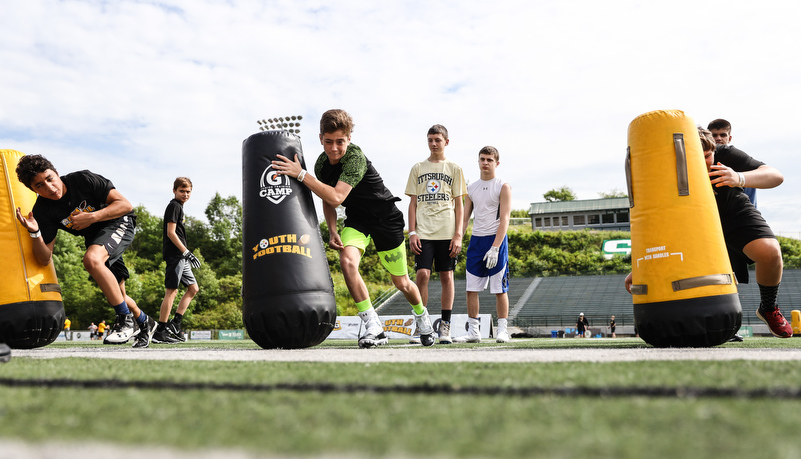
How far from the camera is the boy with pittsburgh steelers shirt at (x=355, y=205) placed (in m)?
4.68

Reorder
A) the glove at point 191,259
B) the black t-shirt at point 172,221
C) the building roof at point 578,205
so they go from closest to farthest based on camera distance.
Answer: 1. the black t-shirt at point 172,221
2. the glove at point 191,259
3. the building roof at point 578,205

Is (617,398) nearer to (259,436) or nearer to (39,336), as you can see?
(259,436)

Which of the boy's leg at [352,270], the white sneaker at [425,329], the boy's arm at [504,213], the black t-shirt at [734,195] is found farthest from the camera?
the boy's arm at [504,213]

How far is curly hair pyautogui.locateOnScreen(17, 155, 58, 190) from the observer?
4.93 meters

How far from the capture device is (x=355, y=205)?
5051 millimetres

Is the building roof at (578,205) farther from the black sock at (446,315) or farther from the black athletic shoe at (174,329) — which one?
the black athletic shoe at (174,329)

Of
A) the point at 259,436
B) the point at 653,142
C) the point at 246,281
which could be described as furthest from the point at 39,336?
the point at 653,142

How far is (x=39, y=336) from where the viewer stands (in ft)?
16.3

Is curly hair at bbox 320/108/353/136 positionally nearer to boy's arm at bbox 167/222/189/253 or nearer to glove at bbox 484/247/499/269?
glove at bbox 484/247/499/269

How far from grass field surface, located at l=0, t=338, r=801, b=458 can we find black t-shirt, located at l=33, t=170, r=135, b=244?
363 centimetres

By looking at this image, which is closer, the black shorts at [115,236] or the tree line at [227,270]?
the black shorts at [115,236]

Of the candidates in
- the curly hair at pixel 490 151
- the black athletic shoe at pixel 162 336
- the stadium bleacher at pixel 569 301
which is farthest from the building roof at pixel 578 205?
the black athletic shoe at pixel 162 336

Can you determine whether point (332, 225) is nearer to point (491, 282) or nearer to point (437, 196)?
point (437, 196)

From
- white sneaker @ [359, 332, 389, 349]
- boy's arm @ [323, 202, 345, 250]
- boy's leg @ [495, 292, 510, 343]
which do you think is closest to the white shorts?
boy's leg @ [495, 292, 510, 343]
